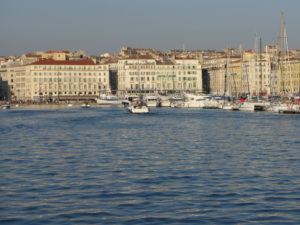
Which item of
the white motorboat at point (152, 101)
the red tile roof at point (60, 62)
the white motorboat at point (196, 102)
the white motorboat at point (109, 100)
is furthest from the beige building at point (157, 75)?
the white motorboat at point (196, 102)

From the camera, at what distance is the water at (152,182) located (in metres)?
17.1

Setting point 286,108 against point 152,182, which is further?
point 286,108

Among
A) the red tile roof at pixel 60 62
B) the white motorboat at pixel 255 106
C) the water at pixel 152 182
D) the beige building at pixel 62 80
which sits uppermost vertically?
the red tile roof at pixel 60 62

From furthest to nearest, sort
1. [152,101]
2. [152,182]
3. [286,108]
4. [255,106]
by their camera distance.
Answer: [152,101]
[255,106]
[286,108]
[152,182]

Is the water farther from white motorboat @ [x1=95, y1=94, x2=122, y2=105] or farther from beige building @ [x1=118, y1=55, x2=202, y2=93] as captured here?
beige building @ [x1=118, y1=55, x2=202, y2=93]

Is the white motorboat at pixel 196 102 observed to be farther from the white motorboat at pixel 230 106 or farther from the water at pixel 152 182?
the water at pixel 152 182

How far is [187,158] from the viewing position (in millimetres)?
27797

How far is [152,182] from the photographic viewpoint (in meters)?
21.5

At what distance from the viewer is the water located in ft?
56.0

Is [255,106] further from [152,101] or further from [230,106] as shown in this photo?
Answer: [152,101]

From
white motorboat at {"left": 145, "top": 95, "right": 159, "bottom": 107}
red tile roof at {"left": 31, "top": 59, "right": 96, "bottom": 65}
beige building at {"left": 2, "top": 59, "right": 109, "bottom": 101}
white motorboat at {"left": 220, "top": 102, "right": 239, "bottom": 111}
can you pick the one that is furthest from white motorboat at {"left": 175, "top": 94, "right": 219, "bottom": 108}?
red tile roof at {"left": 31, "top": 59, "right": 96, "bottom": 65}

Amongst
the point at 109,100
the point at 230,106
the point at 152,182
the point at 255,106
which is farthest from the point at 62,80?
the point at 152,182

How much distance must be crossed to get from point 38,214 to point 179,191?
13.6 ft

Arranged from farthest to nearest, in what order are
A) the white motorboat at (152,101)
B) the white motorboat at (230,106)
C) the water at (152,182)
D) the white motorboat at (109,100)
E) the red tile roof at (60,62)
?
the red tile roof at (60,62) < the white motorboat at (109,100) < the white motorboat at (152,101) < the white motorboat at (230,106) < the water at (152,182)
